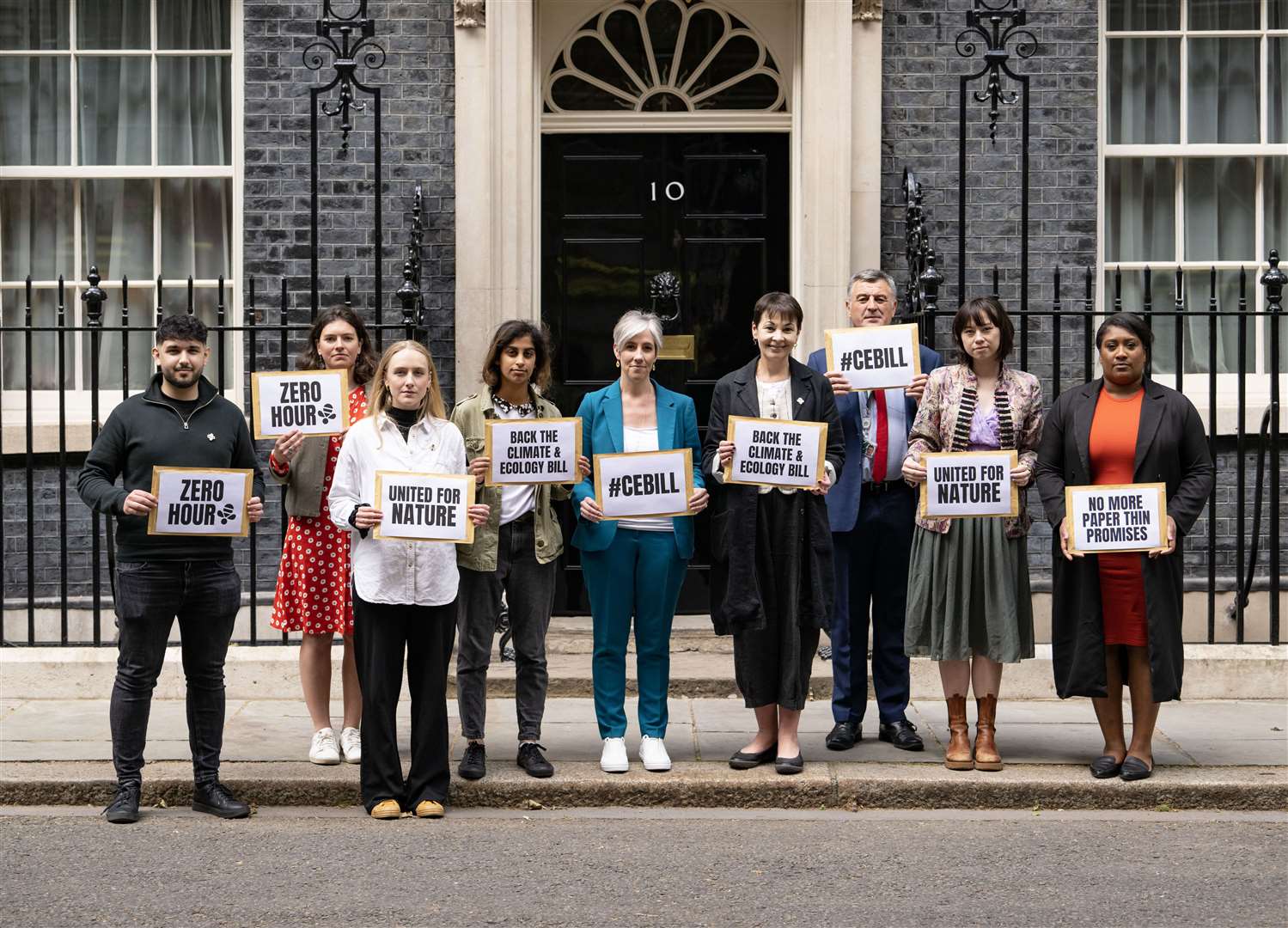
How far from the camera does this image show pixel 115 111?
32.7 ft

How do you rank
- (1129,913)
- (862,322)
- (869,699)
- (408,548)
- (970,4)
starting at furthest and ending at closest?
(970,4), (869,699), (862,322), (408,548), (1129,913)

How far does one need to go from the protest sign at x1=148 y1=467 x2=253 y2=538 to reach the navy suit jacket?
247cm

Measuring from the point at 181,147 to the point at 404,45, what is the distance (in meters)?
1.46

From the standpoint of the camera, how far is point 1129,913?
5.42 metres

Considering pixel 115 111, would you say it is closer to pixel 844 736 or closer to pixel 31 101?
pixel 31 101

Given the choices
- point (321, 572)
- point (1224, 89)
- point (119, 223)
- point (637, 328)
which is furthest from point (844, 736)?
point (119, 223)

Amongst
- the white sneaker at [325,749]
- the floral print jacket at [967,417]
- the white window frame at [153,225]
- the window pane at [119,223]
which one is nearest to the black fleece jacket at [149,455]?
the white sneaker at [325,749]

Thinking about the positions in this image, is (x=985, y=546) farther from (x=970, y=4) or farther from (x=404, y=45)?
(x=404, y=45)

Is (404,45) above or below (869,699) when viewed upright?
above

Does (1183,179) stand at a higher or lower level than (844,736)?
higher

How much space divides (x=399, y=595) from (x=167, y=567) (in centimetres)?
89

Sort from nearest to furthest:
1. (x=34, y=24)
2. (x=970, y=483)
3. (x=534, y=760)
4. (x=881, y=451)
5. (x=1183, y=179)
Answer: (x=970, y=483) < (x=534, y=760) < (x=881, y=451) < (x=34, y=24) < (x=1183, y=179)

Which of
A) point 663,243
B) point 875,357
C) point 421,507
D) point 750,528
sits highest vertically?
point 663,243

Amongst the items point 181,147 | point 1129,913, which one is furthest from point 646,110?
point 1129,913
